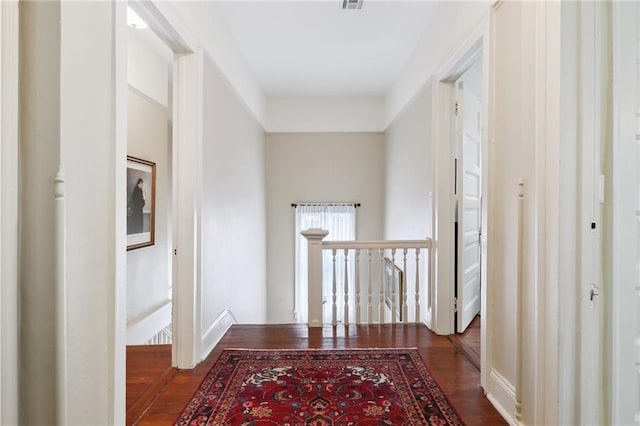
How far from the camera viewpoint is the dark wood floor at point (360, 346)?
1.82 meters

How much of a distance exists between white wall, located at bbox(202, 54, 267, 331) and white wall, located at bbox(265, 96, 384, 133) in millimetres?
→ 557

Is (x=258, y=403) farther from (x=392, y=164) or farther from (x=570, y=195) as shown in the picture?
(x=392, y=164)

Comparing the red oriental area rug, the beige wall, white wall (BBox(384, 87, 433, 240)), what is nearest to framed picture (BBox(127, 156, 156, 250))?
the red oriental area rug

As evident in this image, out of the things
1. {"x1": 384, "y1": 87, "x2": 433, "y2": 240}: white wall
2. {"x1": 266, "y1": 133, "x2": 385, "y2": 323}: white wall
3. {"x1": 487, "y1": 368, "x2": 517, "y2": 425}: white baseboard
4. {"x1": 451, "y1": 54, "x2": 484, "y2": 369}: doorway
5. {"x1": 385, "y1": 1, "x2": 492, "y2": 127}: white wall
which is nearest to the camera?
{"x1": 487, "y1": 368, "x2": 517, "y2": 425}: white baseboard

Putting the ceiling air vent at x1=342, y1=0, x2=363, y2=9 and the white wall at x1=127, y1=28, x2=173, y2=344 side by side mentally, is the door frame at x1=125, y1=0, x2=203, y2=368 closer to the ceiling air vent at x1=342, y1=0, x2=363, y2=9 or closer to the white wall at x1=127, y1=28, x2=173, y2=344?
the white wall at x1=127, y1=28, x2=173, y2=344

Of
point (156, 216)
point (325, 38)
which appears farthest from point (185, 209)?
point (325, 38)

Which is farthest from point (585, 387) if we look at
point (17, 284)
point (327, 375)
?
point (17, 284)

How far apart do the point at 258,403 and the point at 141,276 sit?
1879 mm

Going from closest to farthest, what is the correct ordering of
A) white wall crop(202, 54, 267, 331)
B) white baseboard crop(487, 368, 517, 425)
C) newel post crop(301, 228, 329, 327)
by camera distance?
white baseboard crop(487, 368, 517, 425), white wall crop(202, 54, 267, 331), newel post crop(301, 228, 329, 327)

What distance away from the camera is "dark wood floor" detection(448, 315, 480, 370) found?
2.45 m

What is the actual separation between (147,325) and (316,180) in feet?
10.5

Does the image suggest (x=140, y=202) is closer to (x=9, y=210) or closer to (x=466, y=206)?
(x=9, y=210)

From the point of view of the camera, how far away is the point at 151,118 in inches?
133

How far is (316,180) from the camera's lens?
556 centimetres
